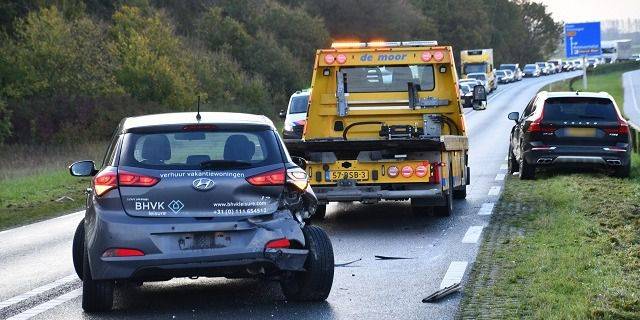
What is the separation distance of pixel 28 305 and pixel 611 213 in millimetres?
7956

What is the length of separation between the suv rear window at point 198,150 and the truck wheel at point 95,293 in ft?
2.74

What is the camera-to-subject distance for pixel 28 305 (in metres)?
9.58

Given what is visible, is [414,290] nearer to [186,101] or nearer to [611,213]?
[611,213]

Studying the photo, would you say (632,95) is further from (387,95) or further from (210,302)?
(210,302)

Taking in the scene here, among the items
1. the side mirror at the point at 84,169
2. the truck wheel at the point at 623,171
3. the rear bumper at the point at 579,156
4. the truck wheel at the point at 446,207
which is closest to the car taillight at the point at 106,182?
the side mirror at the point at 84,169

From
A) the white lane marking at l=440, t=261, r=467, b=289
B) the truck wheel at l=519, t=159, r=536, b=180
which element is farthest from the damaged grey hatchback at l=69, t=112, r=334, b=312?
the truck wheel at l=519, t=159, r=536, b=180

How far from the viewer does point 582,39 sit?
2371 inches

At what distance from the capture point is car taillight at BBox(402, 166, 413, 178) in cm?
1479

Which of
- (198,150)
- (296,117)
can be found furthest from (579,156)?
(198,150)

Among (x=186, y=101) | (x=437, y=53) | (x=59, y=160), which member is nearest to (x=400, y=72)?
(x=437, y=53)

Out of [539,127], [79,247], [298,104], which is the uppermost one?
[79,247]

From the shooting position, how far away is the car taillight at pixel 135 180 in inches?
348

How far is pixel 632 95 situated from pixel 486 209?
61.6 metres

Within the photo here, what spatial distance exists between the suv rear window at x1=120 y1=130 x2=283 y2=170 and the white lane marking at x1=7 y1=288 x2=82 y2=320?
1330mm
